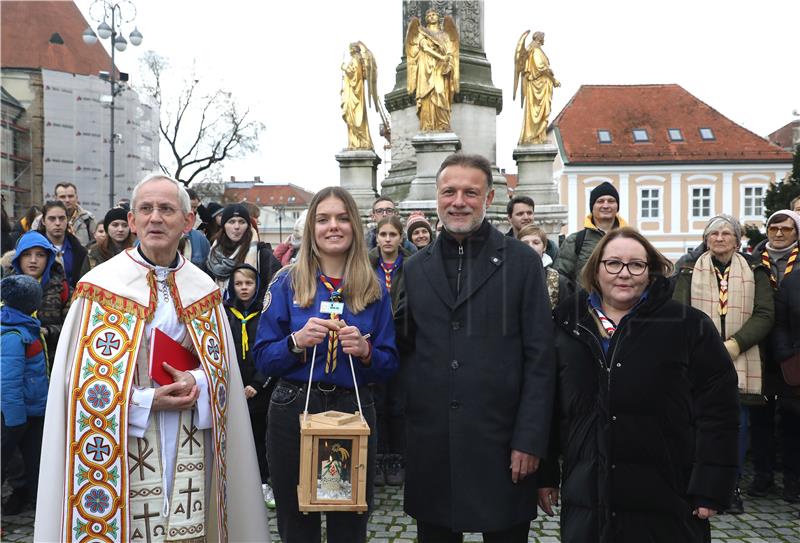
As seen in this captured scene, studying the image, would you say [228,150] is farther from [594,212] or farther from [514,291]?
[514,291]

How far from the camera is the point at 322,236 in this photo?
326 centimetres

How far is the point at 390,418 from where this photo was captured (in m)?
6.05

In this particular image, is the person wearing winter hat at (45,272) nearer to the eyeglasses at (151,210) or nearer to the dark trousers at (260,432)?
the dark trousers at (260,432)

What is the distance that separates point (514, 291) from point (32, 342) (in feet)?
12.5

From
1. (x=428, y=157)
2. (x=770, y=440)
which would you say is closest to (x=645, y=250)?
(x=770, y=440)

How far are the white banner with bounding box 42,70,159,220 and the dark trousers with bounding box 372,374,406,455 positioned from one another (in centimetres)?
2693

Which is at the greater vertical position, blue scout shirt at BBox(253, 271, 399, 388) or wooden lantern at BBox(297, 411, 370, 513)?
blue scout shirt at BBox(253, 271, 399, 388)

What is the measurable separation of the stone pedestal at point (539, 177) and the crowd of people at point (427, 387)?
37.0 feet

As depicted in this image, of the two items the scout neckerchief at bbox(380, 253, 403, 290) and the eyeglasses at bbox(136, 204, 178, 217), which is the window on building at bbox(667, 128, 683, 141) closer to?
the scout neckerchief at bbox(380, 253, 403, 290)

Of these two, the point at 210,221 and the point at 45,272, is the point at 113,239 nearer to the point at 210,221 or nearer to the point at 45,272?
the point at 45,272

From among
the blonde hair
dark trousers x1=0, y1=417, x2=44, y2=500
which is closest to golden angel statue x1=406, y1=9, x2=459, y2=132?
dark trousers x1=0, y1=417, x2=44, y2=500

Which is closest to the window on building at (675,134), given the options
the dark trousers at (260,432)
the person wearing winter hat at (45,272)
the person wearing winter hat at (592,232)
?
the person wearing winter hat at (592,232)

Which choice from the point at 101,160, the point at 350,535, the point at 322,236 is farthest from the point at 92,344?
the point at 101,160

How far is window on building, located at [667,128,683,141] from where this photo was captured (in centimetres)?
3966
